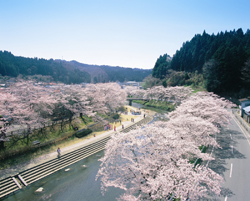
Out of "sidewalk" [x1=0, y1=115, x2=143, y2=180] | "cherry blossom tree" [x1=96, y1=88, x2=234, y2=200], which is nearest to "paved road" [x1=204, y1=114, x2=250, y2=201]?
"cherry blossom tree" [x1=96, y1=88, x2=234, y2=200]

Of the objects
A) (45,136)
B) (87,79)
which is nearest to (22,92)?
(45,136)

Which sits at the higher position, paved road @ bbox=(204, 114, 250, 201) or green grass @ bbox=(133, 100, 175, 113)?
paved road @ bbox=(204, 114, 250, 201)

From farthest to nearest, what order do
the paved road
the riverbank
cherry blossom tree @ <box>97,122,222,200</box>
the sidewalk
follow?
1. the riverbank
2. the sidewalk
3. the paved road
4. cherry blossom tree @ <box>97,122,222,200</box>

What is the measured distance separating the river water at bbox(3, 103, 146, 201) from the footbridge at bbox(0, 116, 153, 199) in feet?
1.42

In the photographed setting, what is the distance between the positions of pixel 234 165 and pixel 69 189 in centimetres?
1456

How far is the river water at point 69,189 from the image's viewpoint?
10.9 metres

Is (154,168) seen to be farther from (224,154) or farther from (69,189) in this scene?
(224,154)

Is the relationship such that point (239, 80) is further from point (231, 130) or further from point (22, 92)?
point (22, 92)

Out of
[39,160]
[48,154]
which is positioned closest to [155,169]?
[39,160]

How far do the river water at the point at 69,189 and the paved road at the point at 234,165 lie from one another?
7.90m

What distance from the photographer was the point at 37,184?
40.8 ft

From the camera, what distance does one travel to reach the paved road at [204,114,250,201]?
9.76 m

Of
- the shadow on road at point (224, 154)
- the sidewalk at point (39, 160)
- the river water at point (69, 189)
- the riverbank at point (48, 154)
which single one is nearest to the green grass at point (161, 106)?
the shadow on road at point (224, 154)

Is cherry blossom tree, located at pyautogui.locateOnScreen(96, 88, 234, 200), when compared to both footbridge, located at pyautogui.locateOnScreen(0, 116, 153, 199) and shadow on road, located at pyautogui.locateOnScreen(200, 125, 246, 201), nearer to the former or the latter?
shadow on road, located at pyautogui.locateOnScreen(200, 125, 246, 201)
